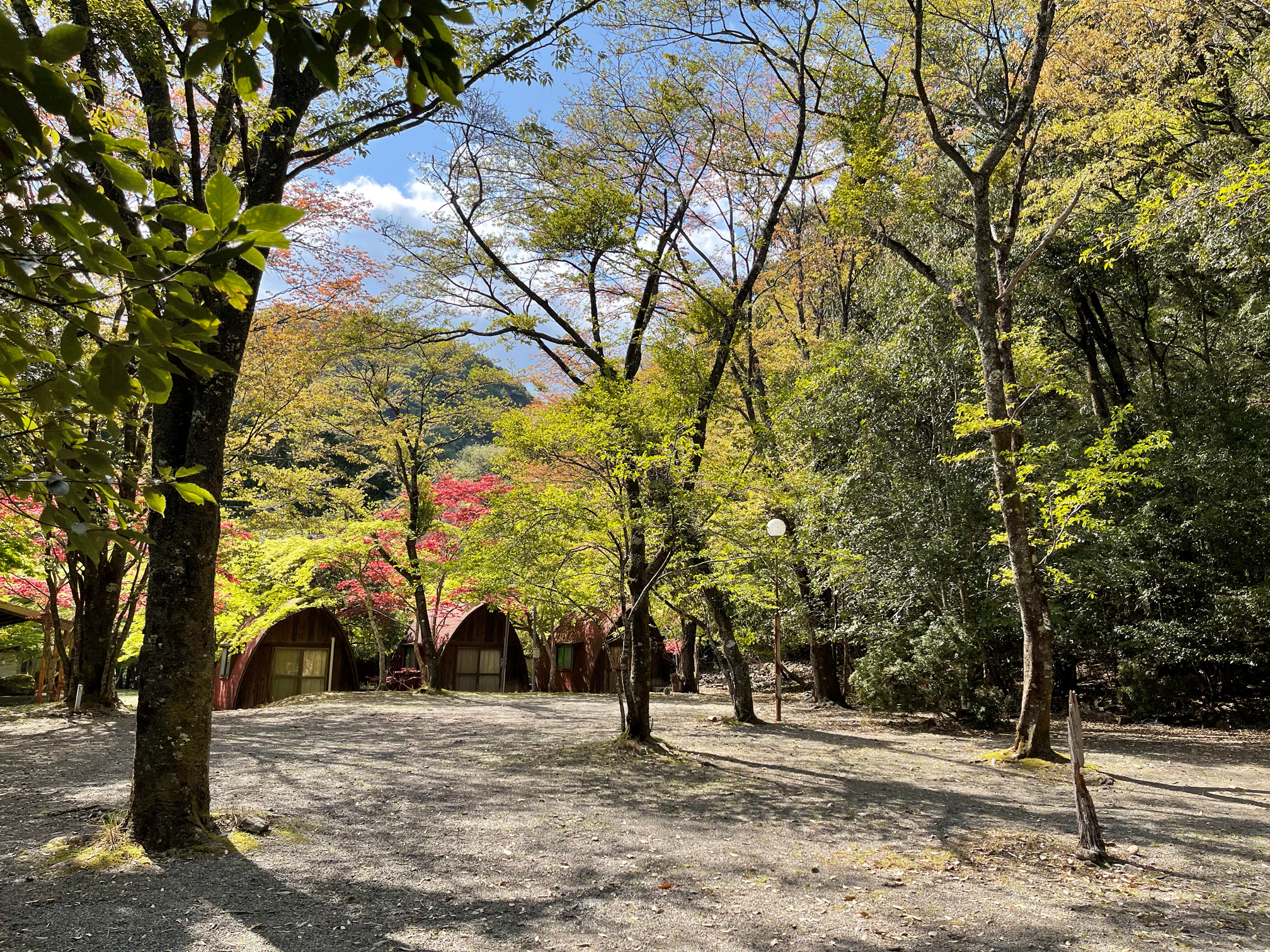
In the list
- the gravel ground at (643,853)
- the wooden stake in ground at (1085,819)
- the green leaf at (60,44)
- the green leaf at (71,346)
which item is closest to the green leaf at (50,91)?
the green leaf at (60,44)

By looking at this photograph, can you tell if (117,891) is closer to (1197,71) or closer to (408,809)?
(408,809)

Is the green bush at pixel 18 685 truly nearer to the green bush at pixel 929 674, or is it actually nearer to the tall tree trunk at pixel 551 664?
the tall tree trunk at pixel 551 664

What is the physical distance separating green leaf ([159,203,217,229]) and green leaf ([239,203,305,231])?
4 centimetres

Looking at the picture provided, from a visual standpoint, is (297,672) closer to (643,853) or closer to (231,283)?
(643,853)

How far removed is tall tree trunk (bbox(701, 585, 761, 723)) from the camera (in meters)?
9.38

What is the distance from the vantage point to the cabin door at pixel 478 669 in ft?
70.8

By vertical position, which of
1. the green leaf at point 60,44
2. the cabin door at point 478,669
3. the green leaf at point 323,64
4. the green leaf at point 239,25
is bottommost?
the cabin door at point 478,669

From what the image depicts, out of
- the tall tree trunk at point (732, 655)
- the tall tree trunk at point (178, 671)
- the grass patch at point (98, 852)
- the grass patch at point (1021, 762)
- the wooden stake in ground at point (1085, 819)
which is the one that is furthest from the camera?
the tall tree trunk at point (732, 655)

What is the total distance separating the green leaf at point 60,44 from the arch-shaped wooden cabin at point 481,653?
2054cm

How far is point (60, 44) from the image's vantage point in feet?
2.86

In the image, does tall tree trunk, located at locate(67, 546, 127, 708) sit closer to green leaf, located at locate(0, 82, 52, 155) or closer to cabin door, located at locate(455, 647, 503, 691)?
green leaf, located at locate(0, 82, 52, 155)

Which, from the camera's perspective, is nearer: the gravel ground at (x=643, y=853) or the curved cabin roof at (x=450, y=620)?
the gravel ground at (x=643, y=853)

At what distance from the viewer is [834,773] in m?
7.06

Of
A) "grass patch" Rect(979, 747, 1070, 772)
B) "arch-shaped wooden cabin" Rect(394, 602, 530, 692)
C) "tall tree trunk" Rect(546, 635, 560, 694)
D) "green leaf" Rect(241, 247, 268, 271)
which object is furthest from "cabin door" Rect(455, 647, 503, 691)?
"green leaf" Rect(241, 247, 268, 271)
